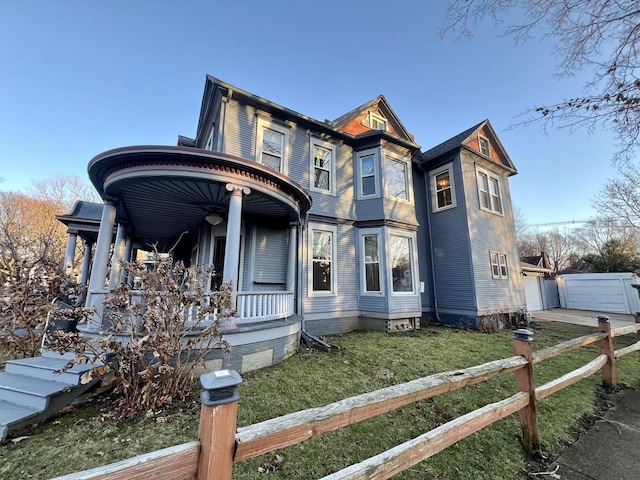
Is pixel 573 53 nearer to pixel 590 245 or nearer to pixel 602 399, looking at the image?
pixel 602 399

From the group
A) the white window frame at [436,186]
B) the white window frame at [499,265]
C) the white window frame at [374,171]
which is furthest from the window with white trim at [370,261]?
the white window frame at [499,265]

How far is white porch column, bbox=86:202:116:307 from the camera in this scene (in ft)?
17.7

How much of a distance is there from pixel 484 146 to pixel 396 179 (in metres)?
5.85

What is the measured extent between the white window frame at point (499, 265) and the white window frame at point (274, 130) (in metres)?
9.33

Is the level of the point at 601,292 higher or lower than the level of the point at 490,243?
lower

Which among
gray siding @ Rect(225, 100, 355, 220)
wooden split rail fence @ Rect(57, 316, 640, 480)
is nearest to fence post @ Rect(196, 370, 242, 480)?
wooden split rail fence @ Rect(57, 316, 640, 480)

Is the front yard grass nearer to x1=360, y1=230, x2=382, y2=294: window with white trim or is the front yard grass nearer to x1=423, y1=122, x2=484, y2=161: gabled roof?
x1=360, y1=230, x2=382, y2=294: window with white trim

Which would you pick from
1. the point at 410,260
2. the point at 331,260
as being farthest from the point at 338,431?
the point at 410,260

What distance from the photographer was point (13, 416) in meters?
3.20

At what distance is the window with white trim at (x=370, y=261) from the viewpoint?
9.41 metres

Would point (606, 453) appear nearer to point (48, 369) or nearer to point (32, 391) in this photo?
point (32, 391)

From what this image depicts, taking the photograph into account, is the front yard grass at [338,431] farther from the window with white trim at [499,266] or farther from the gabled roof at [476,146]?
the gabled roof at [476,146]

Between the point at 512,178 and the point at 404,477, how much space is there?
15.3 m

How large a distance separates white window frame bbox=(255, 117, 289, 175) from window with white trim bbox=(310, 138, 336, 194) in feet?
3.35
